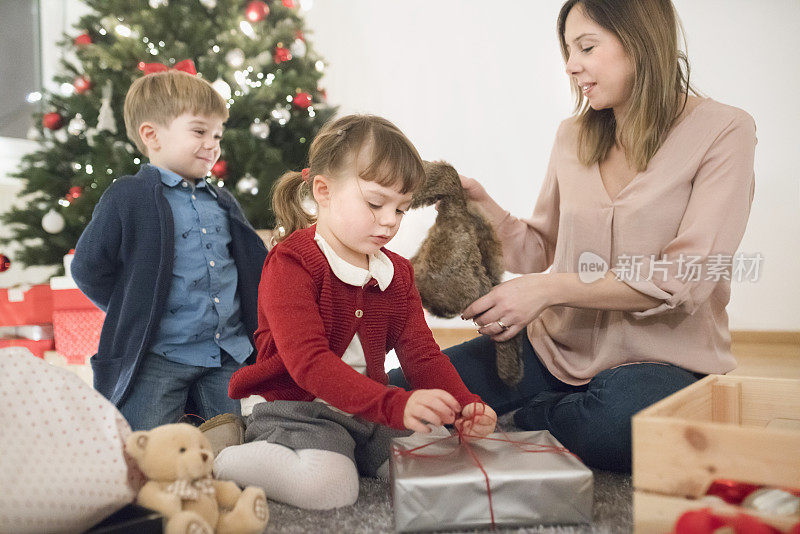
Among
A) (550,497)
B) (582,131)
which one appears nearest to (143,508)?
(550,497)

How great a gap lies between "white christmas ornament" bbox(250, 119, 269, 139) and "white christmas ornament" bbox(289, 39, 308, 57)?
33 cm

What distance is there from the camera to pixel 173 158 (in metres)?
1.42

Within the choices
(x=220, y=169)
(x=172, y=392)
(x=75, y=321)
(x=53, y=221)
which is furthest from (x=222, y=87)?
(x=172, y=392)

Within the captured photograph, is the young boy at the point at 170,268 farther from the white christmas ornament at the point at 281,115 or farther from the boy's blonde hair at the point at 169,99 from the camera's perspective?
the white christmas ornament at the point at 281,115

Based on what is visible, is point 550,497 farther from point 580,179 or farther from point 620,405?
point 580,179

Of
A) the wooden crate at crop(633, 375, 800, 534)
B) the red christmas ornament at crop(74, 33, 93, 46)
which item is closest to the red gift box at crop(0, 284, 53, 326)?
the red christmas ornament at crop(74, 33, 93, 46)

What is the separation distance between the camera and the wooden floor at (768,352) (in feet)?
6.90

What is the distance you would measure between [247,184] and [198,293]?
37.7 inches

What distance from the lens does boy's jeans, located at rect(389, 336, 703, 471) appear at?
1.03 metres

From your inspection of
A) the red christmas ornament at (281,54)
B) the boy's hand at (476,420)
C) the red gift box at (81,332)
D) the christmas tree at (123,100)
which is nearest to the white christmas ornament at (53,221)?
the christmas tree at (123,100)

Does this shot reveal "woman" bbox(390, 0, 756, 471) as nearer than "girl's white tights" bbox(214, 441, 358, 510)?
No

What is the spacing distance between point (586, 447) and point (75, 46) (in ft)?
7.34

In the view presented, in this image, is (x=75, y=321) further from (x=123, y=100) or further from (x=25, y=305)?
(x=123, y=100)

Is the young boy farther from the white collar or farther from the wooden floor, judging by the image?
the wooden floor
